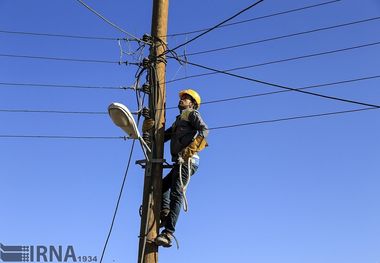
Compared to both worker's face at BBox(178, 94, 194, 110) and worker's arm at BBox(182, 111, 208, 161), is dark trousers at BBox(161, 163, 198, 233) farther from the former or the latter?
A: worker's face at BBox(178, 94, 194, 110)

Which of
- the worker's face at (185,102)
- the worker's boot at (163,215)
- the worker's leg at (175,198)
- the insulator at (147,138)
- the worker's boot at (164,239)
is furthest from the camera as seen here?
the worker's face at (185,102)

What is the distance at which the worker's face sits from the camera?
23.7 ft

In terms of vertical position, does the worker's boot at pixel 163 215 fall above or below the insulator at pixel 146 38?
below

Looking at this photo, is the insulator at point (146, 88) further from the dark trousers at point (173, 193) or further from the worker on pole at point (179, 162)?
the dark trousers at point (173, 193)

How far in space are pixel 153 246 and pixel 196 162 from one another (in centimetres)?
105

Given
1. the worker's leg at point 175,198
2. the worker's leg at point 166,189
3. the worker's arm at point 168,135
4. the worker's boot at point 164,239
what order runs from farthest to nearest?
the worker's arm at point 168,135 → the worker's leg at point 166,189 → the worker's leg at point 175,198 → the worker's boot at point 164,239

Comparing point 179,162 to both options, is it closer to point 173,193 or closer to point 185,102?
point 173,193

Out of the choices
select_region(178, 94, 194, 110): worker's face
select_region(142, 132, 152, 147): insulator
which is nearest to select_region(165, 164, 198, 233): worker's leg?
select_region(142, 132, 152, 147): insulator

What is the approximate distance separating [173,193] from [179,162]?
332 millimetres

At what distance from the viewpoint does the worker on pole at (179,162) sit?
6.56 metres

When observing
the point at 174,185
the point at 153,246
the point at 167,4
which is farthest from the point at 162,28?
the point at 153,246

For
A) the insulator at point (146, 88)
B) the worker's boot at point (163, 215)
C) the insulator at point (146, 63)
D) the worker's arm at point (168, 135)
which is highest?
the insulator at point (146, 63)

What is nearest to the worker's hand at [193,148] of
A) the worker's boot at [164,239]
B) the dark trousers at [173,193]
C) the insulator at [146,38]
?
the dark trousers at [173,193]

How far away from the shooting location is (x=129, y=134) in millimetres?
6684
